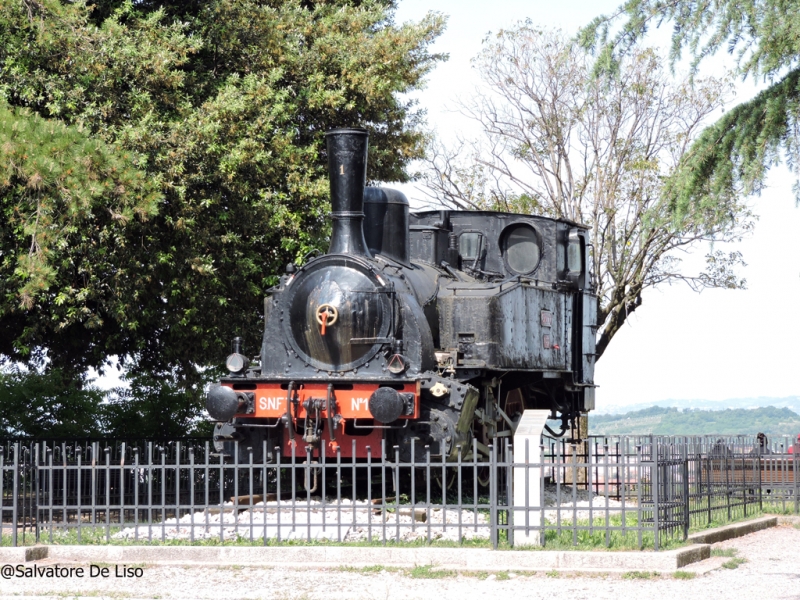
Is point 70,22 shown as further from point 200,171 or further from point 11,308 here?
point 11,308

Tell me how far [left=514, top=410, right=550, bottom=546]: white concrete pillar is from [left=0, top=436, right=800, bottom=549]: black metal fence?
0.06ft

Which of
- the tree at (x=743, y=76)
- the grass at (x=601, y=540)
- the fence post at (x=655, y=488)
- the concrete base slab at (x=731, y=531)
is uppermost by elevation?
the tree at (x=743, y=76)

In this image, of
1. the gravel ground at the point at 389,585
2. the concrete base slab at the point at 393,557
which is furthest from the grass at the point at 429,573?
the concrete base slab at the point at 393,557

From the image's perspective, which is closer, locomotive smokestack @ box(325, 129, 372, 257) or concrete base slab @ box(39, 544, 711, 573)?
concrete base slab @ box(39, 544, 711, 573)

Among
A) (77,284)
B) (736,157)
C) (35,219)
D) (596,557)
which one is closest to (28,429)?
(77,284)

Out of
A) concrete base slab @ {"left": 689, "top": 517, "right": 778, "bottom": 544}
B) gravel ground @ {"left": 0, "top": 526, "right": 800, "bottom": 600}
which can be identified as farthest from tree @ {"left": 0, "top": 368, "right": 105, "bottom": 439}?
concrete base slab @ {"left": 689, "top": 517, "right": 778, "bottom": 544}

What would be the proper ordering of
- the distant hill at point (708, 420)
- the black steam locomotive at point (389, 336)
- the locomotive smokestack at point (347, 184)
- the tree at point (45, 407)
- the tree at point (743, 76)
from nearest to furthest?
the tree at point (743, 76), the black steam locomotive at point (389, 336), the locomotive smokestack at point (347, 184), the tree at point (45, 407), the distant hill at point (708, 420)

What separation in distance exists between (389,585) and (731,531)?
198 inches

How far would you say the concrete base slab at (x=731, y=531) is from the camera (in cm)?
1152

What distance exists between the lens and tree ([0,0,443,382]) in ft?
54.0

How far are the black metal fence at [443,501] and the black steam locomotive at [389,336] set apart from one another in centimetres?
55

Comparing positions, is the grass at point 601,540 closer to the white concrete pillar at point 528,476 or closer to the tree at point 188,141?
the white concrete pillar at point 528,476

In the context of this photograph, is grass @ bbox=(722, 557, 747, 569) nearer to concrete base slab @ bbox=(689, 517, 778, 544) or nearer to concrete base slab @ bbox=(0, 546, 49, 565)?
concrete base slab @ bbox=(689, 517, 778, 544)

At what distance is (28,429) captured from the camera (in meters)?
19.0
